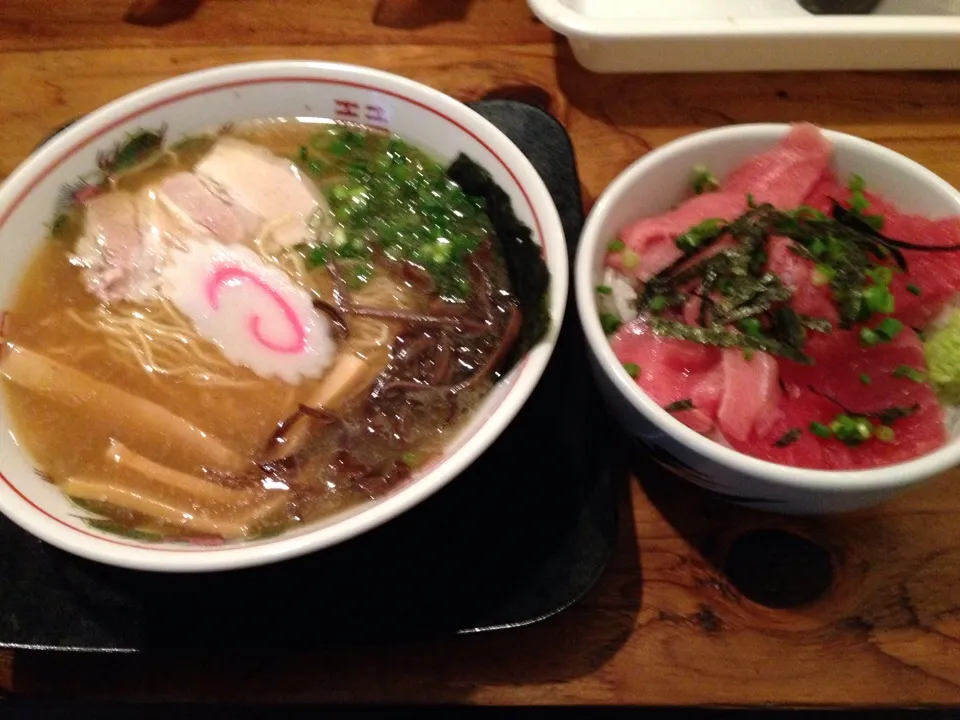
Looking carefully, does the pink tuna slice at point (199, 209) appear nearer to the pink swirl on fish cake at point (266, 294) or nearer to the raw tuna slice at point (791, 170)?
the pink swirl on fish cake at point (266, 294)

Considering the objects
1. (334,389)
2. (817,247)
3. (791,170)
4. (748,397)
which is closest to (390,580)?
(334,389)

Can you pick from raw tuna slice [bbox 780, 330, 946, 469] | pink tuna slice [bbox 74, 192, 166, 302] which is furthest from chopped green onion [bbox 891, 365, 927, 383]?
pink tuna slice [bbox 74, 192, 166, 302]

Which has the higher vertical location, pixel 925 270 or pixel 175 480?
pixel 925 270

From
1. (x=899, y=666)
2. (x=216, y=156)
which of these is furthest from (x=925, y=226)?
(x=216, y=156)

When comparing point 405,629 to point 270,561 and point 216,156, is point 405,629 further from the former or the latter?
point 216,156

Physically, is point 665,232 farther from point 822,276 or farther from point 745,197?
point 822,276

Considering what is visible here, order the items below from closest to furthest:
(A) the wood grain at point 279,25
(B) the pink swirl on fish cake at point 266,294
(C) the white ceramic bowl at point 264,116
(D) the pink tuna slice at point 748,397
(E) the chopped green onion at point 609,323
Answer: (C) the white ceramic bowl at point 264,116 → (D) the pink tuna slice at point 748,397 → (E) the chopped green onion at point 609,323 → (B) the pink swirl on fish cake at point 266,294 → (A) the wood grain at point 279,25

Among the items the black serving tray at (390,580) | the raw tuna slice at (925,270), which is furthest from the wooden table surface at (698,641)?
the raw tuna slice at (925,270)
